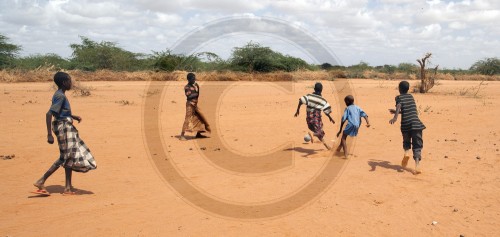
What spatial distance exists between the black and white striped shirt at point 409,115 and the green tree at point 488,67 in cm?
6174

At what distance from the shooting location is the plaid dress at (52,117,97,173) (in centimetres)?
599

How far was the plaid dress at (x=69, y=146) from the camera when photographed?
5992 mm

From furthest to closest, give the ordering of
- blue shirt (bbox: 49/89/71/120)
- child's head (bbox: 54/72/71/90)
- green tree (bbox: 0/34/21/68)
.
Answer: green tree (bbox: 0/34/21/68), child's head (bbox: 54/72/71/90), blue shirt (bbox: 49/89/71/120)

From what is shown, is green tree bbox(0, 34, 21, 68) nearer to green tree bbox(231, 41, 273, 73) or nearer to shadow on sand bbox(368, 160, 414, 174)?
green tree bbox(231, 41, 273, 73)

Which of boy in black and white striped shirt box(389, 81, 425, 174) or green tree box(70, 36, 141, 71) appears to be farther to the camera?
green tree box(70, 36, 141, 71)

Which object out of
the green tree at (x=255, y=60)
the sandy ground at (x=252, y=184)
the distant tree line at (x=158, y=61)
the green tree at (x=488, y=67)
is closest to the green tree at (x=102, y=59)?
the distant tree line at (x=158, y=61)

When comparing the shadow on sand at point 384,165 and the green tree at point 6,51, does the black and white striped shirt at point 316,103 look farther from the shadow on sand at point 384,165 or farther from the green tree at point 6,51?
the green tree at point 6,51

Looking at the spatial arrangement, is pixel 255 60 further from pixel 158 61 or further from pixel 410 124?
pixel 410 124

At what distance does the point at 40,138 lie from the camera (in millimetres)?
10578

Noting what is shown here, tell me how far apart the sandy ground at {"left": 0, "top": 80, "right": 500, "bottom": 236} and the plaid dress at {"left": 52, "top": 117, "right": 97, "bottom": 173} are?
1.57 ft

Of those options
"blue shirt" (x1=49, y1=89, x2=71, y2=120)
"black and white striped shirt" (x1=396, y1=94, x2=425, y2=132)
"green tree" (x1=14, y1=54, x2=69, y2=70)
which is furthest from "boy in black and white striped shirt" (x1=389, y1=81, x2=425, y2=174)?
"green tree" (x1=14, y1=54, x2=69, y2=70)

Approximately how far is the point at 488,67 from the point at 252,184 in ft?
212

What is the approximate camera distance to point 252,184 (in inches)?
274

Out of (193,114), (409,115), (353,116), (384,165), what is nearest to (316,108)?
(353,116)
